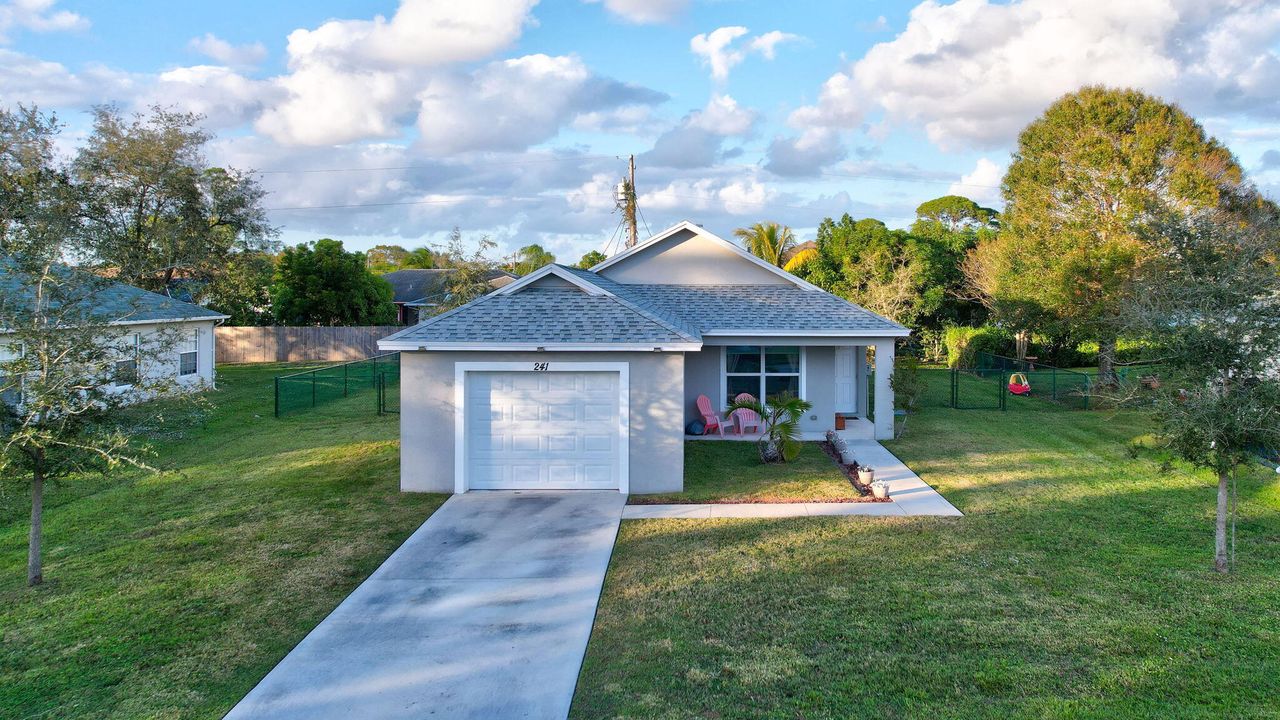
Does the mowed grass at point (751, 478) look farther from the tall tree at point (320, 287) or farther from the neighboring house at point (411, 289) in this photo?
the neighboring house at point (411, 289)

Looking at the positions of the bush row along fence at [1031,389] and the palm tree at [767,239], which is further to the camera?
the palm tree at [767,239]

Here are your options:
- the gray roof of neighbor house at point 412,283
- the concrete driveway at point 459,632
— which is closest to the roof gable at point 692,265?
the concrete driveway at point 459,632

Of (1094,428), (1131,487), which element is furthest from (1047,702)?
(1094,428)

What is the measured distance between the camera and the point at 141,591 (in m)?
8.13

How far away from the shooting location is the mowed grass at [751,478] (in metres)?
12.1

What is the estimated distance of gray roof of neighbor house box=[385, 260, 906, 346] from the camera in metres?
12.0

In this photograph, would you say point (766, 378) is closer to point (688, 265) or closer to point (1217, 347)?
point (688, 265)

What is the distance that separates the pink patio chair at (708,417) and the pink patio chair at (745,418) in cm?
40

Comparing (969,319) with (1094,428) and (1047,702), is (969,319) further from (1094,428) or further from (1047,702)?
(1047,702)

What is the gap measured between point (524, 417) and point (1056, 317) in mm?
18000

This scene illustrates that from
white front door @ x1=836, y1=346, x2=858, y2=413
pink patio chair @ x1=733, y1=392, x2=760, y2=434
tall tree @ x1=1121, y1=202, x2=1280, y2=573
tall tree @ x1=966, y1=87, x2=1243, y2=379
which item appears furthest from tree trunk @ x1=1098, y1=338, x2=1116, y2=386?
tall tree @ x1=1121, y1=202, x2=1280, y2=573

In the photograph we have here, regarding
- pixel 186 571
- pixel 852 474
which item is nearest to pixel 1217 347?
pixel 852 474

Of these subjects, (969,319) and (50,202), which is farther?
(969,319)

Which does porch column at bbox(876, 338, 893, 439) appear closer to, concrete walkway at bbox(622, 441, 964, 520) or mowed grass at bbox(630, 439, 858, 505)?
mowed grass at bbox(630, 439, 858, 505)
